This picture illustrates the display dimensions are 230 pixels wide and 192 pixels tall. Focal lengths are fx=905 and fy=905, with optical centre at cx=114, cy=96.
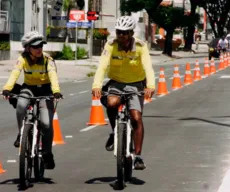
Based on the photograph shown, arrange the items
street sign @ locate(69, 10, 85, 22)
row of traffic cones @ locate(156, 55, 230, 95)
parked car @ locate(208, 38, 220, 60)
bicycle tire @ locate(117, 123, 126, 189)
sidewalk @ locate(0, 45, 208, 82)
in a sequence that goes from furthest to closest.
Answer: parked car @ locate(208, 38, 220, 60) < street sign @ locate(69, 10, 85, 22) < sidewalk @ locate(0, 45, 208, 82) < row of traffic cones @ locate(156, 55, 230, 95) < bicycle tire @ locate(117, 123, 126, 189)

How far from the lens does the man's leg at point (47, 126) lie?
995 centimetres

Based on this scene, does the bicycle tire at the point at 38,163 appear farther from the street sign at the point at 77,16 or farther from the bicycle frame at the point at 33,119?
the street sign at the point at 77,16

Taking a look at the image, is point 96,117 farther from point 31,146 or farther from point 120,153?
point 120,153

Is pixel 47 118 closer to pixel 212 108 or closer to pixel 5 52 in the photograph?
pixel 212 108

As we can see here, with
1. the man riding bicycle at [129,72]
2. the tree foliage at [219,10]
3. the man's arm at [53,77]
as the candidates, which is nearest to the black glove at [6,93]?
the man's arm at [53,77]

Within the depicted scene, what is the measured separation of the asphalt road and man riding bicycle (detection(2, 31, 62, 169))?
622mm

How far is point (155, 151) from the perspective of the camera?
13227 mm

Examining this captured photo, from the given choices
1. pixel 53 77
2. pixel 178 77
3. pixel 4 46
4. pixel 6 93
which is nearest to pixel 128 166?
pixel 53 77

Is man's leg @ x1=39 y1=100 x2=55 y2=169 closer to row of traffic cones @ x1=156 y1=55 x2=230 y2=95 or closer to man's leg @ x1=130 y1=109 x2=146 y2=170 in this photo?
man's leg @ x1=130 y1=109 x2=146 y2=170

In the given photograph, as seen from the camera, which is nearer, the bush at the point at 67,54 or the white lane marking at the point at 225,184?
the white lane marking at the point at 225,184

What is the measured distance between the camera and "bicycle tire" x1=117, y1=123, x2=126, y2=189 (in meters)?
9.28

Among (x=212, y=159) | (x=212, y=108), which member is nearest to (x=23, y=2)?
(x=212, y=108)

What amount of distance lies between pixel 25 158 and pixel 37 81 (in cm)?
93

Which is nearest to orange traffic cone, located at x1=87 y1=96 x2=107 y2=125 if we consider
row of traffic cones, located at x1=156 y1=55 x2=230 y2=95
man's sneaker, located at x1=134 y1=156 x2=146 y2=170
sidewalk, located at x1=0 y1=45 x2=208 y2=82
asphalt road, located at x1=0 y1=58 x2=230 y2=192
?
asphalt road, located at x1=0 y1=58 x2=230 y2=192
